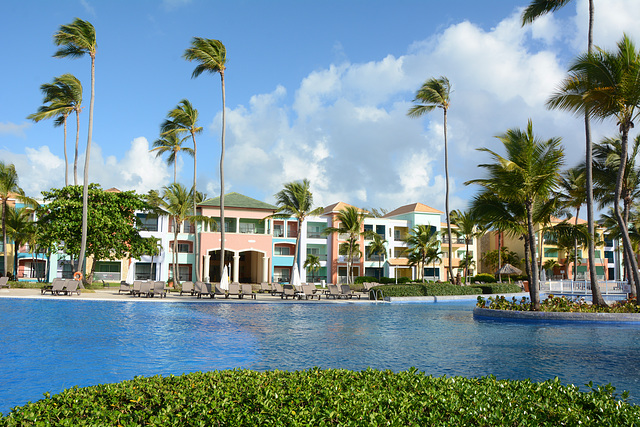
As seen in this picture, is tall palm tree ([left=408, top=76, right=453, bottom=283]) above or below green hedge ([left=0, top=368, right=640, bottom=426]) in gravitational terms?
above

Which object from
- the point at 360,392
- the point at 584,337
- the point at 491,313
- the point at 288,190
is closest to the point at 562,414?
the point at 360,392

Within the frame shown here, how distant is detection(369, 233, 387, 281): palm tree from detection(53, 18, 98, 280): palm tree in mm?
24519

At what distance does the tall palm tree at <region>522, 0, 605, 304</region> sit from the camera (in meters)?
17.6

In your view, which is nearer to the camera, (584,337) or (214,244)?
(584,337)

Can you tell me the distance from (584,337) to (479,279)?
111ft

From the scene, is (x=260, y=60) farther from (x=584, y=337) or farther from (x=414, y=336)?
(x=584, y=337)

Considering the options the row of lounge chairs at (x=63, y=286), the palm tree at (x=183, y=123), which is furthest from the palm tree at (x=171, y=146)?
the row of lounge chairs at (x=63, y=286)

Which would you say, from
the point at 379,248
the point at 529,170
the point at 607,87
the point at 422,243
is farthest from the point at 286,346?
the point at 379,248

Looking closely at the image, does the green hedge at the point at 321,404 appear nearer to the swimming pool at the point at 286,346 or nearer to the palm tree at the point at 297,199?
the swimming pool at the point at 286,346

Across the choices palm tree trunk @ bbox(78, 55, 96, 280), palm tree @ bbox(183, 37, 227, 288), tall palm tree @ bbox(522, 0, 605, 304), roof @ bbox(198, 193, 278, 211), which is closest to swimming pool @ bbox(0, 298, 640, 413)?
tall palm tree @ bbox(522, 0, 605, 304)

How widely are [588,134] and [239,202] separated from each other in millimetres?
32667

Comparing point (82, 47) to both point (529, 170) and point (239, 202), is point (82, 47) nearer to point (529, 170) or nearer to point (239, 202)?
point (239, 202)

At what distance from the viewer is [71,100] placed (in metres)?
31.8

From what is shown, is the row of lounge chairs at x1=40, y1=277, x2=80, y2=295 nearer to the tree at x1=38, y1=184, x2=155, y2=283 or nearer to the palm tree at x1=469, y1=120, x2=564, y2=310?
the tree at x1=38, y1=184, x2=155, y2=283
